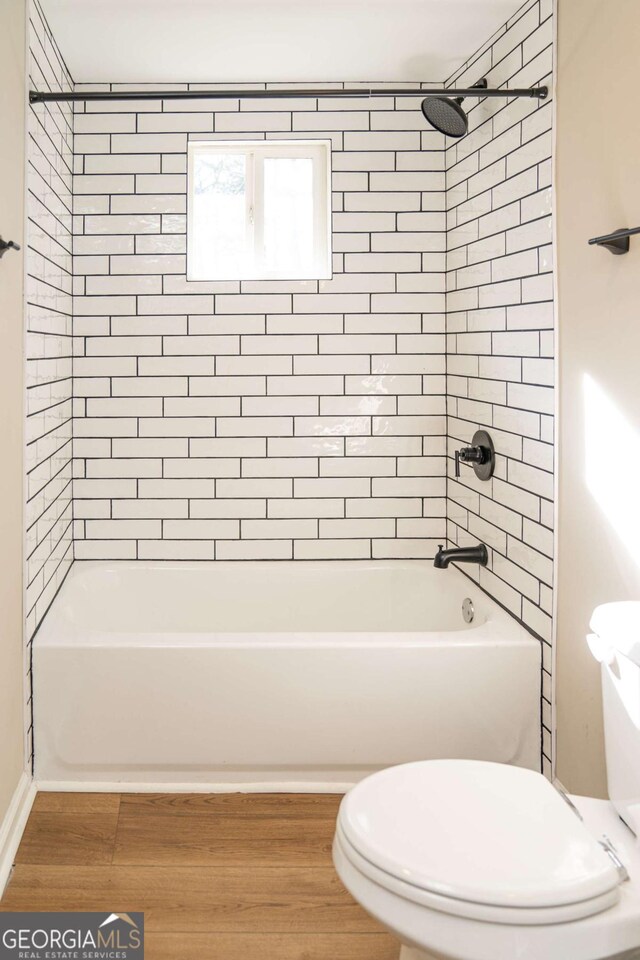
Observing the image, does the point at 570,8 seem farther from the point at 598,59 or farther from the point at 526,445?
the point at 526,445

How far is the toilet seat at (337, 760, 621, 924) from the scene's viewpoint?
1429mm

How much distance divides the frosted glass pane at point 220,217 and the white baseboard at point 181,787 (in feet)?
6.63

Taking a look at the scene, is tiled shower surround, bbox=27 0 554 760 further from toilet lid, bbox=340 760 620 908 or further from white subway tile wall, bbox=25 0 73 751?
toilet lid, bbox=340 760 620 908

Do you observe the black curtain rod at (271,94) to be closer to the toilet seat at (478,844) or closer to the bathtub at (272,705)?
the bathtub at (272,705)

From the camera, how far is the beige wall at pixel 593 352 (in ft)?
6.78

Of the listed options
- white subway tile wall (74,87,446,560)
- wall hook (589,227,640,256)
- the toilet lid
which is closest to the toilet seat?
the toilet lid

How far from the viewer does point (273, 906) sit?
218 centimetres

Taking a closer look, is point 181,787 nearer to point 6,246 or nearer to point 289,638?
point 289,638

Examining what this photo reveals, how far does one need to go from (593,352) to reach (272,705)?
146cm

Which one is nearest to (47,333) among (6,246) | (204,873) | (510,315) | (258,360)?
(6,246)

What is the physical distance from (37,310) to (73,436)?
0.88m

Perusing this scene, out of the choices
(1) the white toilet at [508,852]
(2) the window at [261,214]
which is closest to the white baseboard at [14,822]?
(1) the white toilet at [508,852]

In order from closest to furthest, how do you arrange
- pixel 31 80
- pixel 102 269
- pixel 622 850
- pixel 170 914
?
pixel 622 850 < pixel 170 914 < pixel 31 80 < pixel 102 269

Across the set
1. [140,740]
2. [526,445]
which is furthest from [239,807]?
[526,445]
